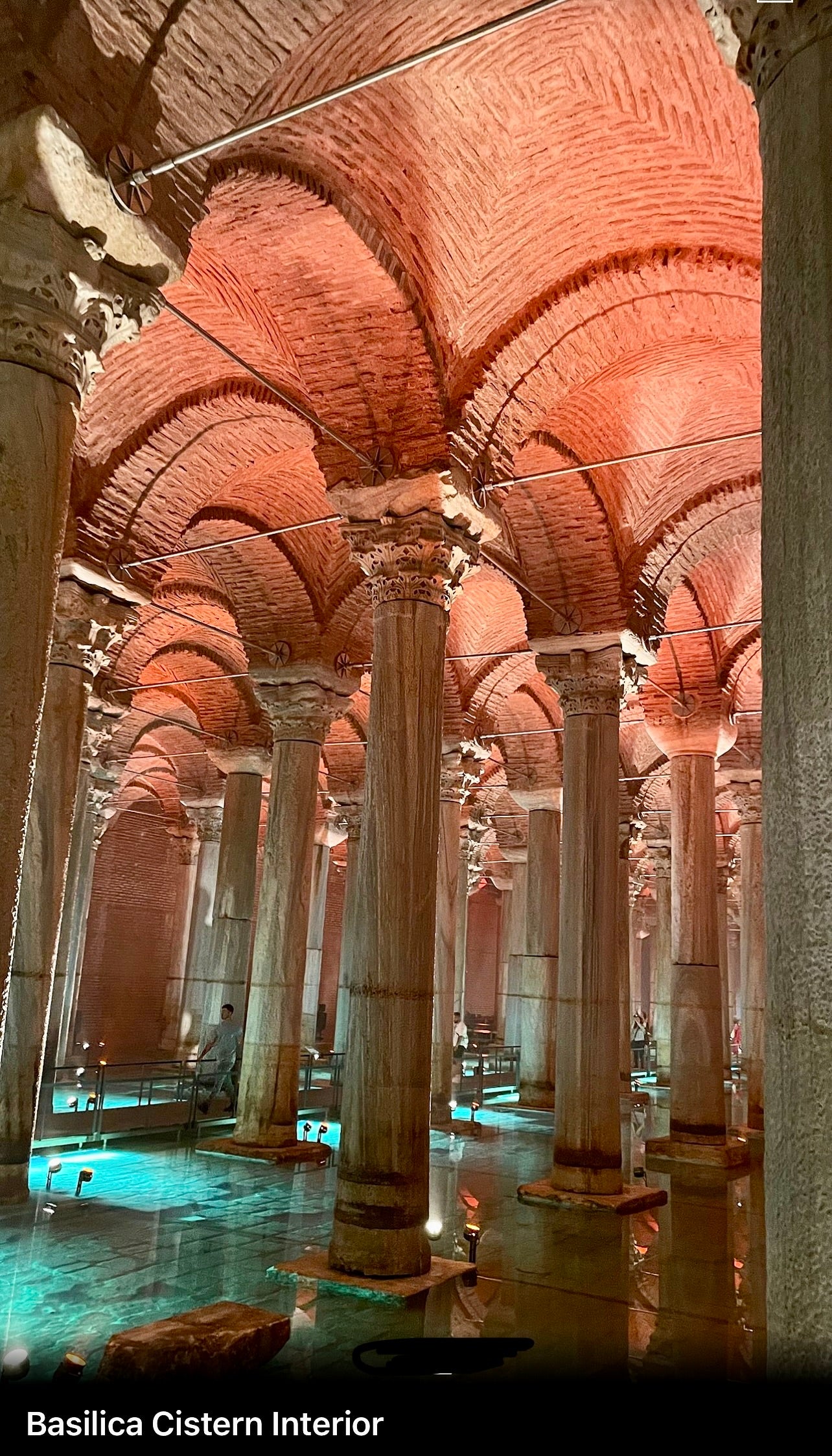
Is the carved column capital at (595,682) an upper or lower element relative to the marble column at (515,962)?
upper

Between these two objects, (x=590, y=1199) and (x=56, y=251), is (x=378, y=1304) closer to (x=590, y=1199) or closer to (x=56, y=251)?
(x=590, y=1199)

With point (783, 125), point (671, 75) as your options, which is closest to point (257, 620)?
point (671, 75)

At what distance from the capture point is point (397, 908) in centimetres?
659

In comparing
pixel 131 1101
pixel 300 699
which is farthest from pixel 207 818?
pixel 300 699

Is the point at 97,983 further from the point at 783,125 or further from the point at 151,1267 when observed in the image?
the point at 783,125

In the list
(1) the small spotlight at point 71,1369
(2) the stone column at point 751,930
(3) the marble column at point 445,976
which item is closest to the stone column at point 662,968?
(2) the stone column at point 751,930

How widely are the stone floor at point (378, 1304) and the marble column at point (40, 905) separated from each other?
0.56m

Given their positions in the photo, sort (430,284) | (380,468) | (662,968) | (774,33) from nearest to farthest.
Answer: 1. (774,33)
2. (430,284)
3. (380,468)
4. (662,968)

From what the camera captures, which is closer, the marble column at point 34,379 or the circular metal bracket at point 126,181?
the marble column at point 34,379

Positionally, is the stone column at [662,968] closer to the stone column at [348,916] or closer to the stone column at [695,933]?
the stone column at [348,916]

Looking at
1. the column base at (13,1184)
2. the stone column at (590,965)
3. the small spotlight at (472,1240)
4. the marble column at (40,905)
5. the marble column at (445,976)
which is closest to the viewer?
the small spotlight at (472,1240)

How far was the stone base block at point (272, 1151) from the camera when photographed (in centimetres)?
1025

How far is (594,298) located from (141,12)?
393cm

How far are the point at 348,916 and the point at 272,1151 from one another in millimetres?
7719
